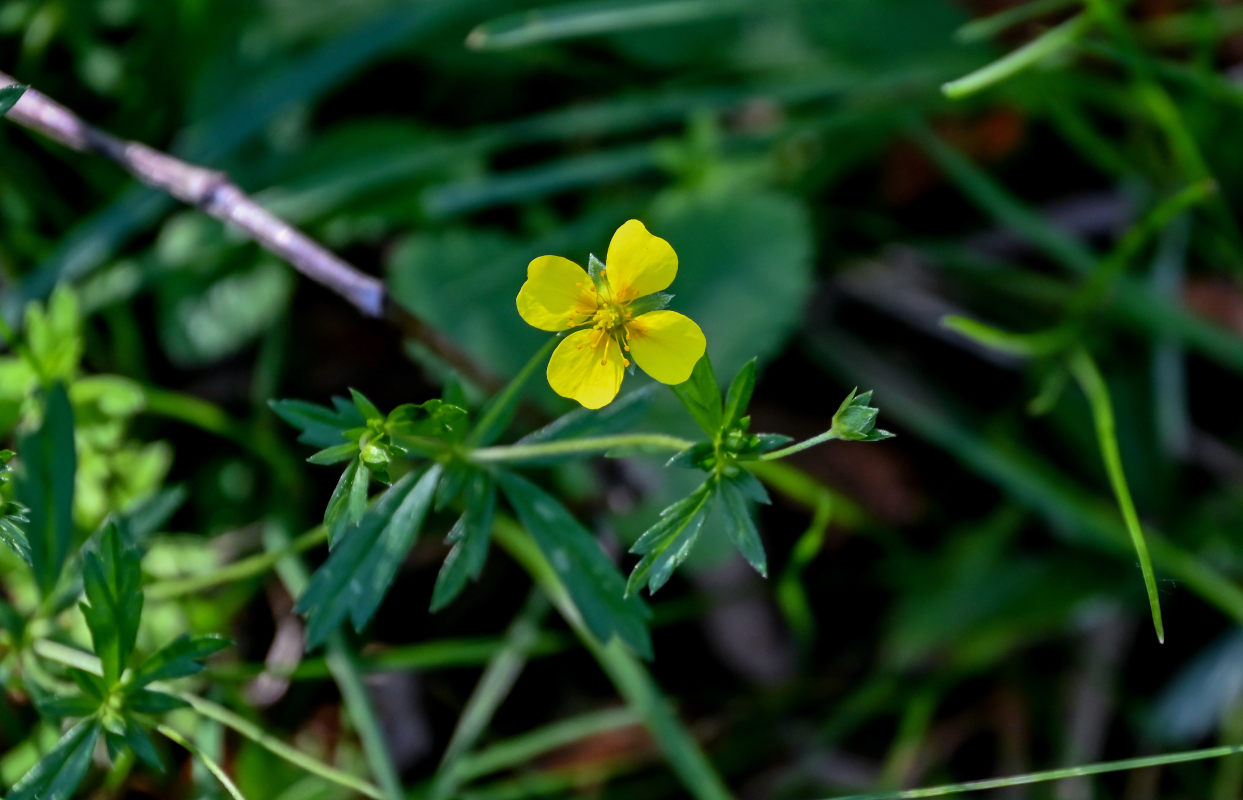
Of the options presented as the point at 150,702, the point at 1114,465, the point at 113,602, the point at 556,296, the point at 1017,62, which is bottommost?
the point at 1114,465

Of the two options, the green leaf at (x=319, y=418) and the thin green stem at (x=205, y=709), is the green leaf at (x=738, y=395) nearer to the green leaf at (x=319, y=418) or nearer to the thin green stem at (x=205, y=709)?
the green leaf at (x=319, y=418)

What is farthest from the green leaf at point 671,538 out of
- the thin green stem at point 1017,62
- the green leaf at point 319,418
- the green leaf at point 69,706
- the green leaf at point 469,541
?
the thin green stem at point 1017,62

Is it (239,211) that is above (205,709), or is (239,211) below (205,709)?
above

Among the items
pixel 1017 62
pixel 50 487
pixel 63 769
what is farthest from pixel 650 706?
pixel 1017 62

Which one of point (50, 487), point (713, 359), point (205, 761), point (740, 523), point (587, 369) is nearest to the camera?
point (740, 523)

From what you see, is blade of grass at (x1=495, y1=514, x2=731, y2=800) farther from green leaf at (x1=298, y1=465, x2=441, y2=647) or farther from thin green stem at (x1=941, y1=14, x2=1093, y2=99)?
thin green stem at (x1=941, y1=14, x2=1093, y2=99)

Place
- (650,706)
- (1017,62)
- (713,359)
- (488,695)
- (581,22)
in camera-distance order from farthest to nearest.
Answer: (713,359) < (581,22) < (488,695) < (650,706) < (1017,62)

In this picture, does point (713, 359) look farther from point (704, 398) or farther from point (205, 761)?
point (205, 761)
